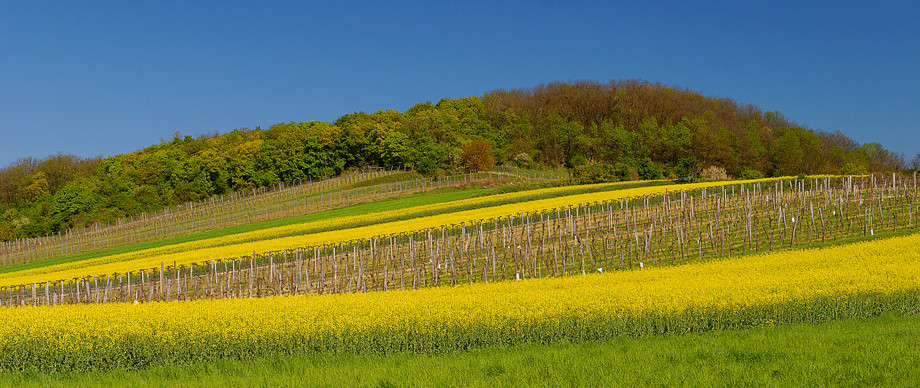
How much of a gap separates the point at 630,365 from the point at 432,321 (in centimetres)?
446

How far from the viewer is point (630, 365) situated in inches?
432

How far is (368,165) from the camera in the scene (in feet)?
370

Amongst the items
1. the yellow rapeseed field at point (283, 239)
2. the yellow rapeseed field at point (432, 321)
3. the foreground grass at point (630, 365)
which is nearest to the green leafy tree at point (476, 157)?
the yellow rapeseed field at point (283, 239)

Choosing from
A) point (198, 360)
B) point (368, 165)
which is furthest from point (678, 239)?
point (368, 165)

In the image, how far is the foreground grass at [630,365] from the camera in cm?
1020

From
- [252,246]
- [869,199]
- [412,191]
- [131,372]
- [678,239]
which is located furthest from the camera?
[412,191]

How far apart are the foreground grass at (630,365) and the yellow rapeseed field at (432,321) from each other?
69cm

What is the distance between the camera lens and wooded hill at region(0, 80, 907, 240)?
95.6 metres

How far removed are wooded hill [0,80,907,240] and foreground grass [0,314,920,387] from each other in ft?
225

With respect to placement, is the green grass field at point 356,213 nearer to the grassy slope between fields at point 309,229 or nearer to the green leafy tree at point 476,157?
the grassy slope between fields at point 309,229

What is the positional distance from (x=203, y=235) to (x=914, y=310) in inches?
2390

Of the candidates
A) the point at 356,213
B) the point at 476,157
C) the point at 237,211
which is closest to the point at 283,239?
the point at 356,213

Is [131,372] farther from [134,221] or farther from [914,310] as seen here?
[134,221]

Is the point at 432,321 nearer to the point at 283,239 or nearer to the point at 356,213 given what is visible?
the point at 283,239
